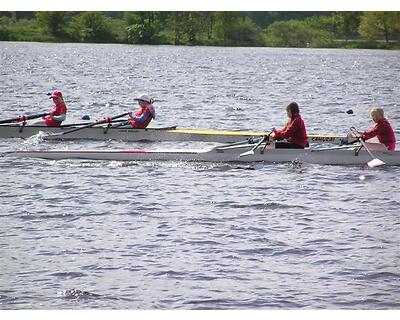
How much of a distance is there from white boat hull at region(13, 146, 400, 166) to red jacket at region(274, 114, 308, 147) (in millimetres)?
133

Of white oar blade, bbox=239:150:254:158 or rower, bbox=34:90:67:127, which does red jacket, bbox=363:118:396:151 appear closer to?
white oar blade, bbox=239:150:254:158

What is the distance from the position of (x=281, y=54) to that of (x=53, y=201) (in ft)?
11.6

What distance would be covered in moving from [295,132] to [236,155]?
83 cm

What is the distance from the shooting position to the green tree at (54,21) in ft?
28.2

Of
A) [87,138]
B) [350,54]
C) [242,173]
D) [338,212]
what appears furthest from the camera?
[87,138]

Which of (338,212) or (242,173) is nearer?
(338,212)

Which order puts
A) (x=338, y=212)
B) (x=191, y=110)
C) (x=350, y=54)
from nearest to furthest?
(x=338, y=212) → (x=350, y=54) → (x=191, y=110)

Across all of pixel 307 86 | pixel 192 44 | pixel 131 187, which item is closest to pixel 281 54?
pixel 192 44

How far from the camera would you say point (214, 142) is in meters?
14.6

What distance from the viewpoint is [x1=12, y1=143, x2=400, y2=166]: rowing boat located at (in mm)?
11914

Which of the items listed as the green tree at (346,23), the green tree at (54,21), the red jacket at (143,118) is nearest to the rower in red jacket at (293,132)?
the green tree at (346,23)

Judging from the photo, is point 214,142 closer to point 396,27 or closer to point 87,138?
point 87,138

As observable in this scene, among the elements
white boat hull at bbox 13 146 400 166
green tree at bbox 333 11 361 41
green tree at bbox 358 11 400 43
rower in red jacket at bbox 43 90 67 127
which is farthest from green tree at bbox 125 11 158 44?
rower in red jacket at bbox 43 90 67 127

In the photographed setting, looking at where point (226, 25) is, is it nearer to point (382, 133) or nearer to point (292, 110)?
point (292, 110)
